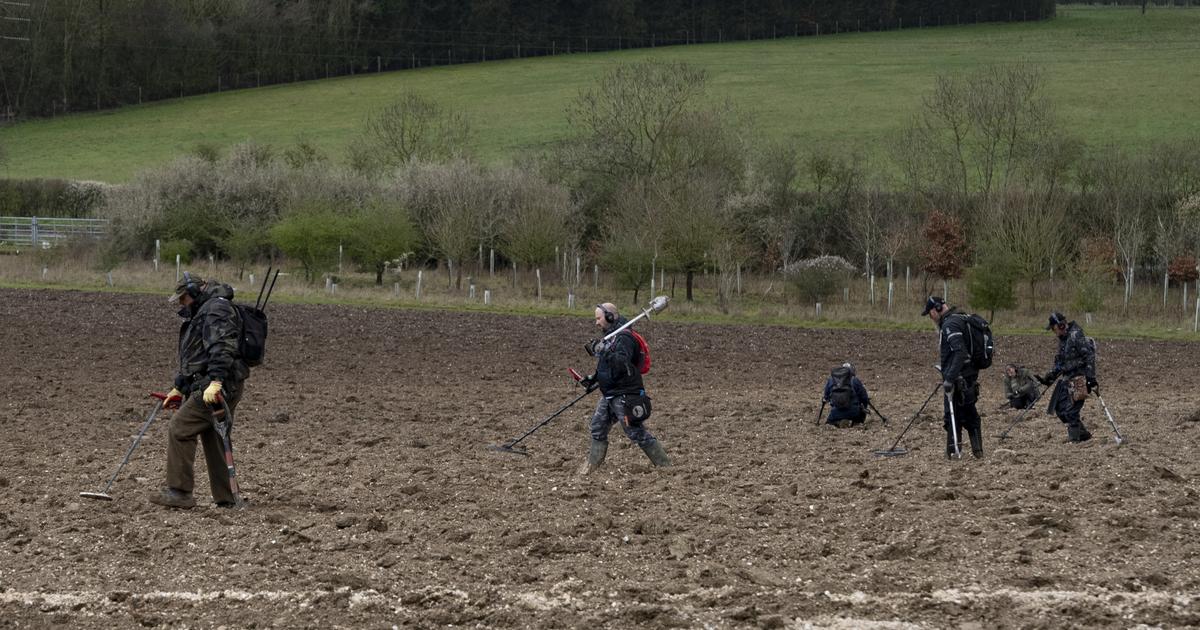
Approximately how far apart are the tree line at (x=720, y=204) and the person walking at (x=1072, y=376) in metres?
23.3

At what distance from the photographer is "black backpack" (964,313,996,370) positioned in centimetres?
1573

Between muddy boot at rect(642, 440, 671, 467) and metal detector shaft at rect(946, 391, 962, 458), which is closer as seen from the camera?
muddy boot at rect(642, 440, 671, 467)

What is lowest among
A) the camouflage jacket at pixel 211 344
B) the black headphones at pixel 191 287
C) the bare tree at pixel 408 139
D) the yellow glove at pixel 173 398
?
the yellow glove at pixel 173 398

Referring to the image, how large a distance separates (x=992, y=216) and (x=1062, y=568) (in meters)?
42.7

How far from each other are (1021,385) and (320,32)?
90971 mm

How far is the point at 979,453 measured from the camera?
52.1 ft

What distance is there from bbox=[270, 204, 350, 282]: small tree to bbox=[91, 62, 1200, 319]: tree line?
0.07 metres

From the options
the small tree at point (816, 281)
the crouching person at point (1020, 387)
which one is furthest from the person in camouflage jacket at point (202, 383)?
the small tree at point (816, 281)

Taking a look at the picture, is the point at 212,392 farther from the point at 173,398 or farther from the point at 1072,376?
the point at 1072,376

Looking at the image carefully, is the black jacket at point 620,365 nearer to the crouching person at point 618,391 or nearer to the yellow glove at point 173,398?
the crouching person at point 618,391

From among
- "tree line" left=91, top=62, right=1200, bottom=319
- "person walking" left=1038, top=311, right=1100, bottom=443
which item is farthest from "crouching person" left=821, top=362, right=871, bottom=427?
"tree line" left=91, top=62, right=1200, bottom=319

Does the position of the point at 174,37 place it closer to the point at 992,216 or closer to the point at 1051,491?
the point at 992,216

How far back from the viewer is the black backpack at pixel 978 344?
1573 cm

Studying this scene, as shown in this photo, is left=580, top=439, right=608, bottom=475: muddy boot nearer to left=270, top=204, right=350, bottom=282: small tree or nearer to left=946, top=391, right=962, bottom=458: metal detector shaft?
left=946, top=391, right=962, bottom=458: metal detector shaft
